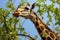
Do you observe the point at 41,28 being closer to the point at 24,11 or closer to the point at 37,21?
the point at 37,21

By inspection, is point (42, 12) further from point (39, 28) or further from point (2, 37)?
point (2, 37)

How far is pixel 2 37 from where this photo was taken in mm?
4250

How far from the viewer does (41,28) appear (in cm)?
456

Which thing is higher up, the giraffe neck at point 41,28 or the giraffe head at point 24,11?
the giraffe head at point 24,11

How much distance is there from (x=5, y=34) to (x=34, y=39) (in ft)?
1.94

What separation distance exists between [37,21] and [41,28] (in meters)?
0.17

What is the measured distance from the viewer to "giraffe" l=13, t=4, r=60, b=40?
4335 mm

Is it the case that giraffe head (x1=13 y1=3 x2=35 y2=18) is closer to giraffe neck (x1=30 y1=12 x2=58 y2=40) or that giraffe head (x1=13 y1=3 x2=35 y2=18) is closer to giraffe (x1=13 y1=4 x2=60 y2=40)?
giraffe (x1=13 y1=4 x2=60 y2=40)

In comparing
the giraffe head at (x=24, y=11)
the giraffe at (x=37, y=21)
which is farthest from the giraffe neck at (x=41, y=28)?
the giraffe head at (x=24, y=11)

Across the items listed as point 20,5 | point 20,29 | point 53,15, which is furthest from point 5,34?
point 53,15

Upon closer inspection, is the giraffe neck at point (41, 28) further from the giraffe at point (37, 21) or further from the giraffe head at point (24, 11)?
the giraffe head at point (24, 11)

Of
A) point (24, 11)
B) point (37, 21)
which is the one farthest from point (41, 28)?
point (24, 11)

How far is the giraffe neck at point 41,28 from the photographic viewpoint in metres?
4.37

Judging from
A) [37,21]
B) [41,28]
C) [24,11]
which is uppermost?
[24,11]
